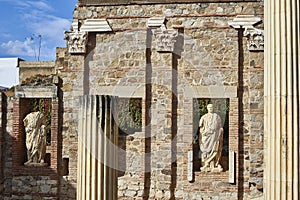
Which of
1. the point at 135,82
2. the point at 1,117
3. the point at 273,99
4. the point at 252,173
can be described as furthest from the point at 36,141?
the point at 273,99

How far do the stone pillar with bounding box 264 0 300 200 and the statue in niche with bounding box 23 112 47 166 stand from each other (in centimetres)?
697

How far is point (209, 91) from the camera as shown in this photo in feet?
36.3

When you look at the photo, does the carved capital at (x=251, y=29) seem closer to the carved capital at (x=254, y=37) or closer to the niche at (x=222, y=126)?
the carved capital at (x=254, y=37)

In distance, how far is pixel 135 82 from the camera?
11250mm

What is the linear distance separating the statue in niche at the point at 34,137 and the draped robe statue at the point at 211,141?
370 cm

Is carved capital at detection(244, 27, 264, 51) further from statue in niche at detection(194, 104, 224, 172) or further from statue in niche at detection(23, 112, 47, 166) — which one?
statue in niche at detection(23, 112, 47, 166)

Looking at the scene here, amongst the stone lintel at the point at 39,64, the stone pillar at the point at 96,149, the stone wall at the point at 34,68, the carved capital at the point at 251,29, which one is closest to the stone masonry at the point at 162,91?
the carved capital at the point at 251,29

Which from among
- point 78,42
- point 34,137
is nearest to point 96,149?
point 34,137

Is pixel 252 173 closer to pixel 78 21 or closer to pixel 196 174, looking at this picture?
pixel 196 174

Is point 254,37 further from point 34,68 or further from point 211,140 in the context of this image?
point 34,68

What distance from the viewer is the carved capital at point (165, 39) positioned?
11.1 metres

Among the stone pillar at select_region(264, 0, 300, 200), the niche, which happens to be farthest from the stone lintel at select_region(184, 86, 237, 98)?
the stone pillar at select_region(264, 0, 300, 200)

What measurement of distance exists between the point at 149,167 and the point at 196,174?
3.53 feet

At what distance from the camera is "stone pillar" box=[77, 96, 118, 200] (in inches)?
238
